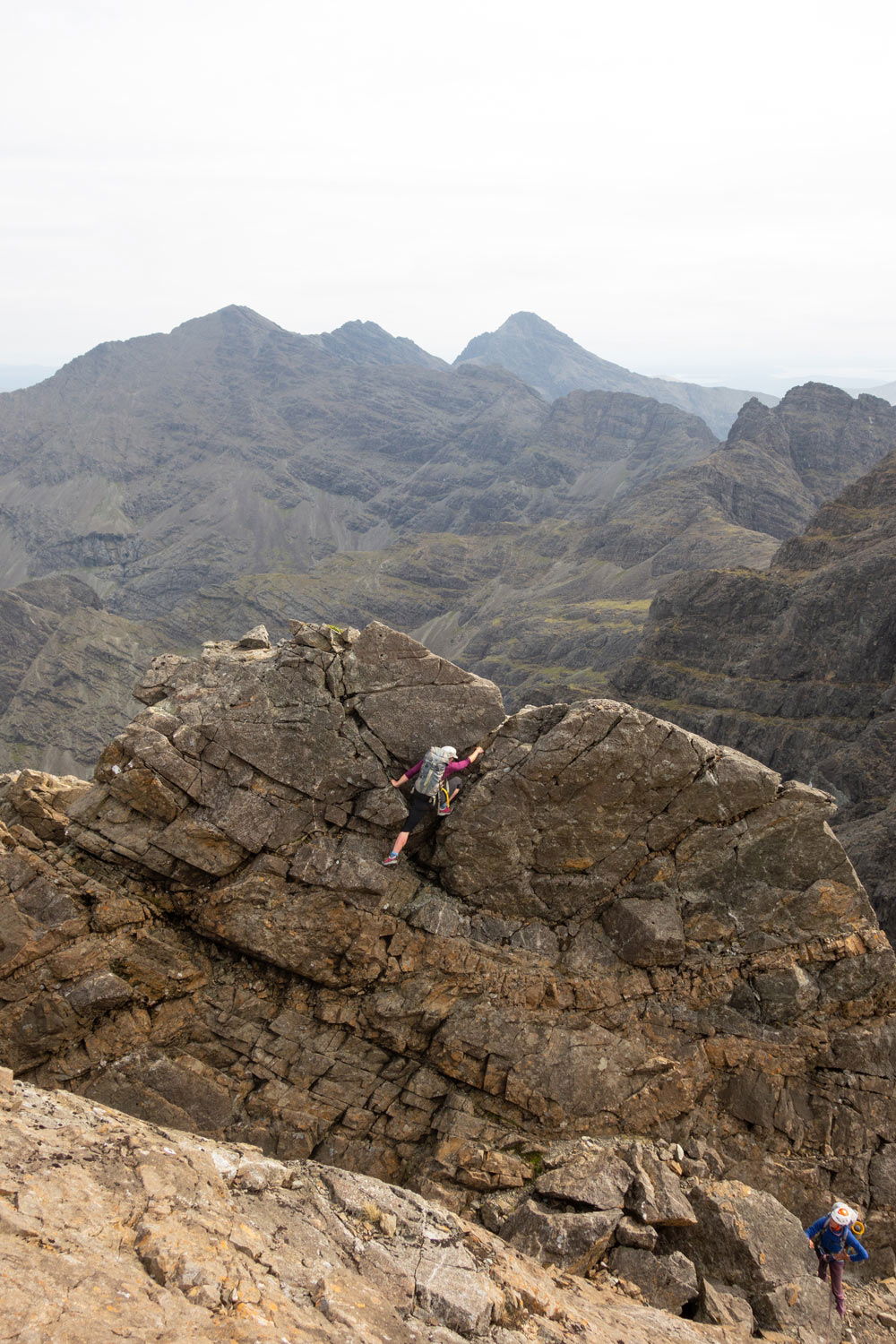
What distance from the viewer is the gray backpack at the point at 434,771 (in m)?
21.3

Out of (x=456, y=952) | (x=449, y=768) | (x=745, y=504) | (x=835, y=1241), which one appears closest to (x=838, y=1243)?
(x=835, y=1241)

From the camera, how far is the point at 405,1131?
19844mm

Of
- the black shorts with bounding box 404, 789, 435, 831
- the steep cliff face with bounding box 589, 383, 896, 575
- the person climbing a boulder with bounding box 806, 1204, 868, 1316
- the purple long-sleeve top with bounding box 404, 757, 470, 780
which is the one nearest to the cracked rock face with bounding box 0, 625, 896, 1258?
the black shorts with bounding box 404, 789, 435, 831

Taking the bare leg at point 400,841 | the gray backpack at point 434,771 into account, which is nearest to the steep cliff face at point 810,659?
the gray backpack at point 434,771

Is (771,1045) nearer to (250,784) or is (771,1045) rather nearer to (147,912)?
(250,784)

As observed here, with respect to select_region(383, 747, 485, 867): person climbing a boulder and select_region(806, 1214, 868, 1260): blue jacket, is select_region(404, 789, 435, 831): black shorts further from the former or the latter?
select_region(806, 1214, 868, 1260): blue jacket

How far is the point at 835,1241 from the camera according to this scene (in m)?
16.9

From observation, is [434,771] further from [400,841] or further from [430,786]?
[400,841]

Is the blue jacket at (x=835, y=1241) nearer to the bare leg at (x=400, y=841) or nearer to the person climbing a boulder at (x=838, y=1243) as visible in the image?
the person climbing a boulder at (x=838, y=1243)

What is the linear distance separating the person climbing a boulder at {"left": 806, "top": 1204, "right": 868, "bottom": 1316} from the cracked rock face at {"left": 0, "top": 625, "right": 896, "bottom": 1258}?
85.8 inches

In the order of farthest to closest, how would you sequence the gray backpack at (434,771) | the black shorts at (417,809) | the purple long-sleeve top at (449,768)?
the purple long-sleeve top at (449,768) < the black shorts at (417,809) < the gray backpack at (434,771)

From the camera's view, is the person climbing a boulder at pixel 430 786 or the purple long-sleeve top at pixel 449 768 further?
the purple long-sleeve top at pixel 449 768

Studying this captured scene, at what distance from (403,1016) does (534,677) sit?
12676 cm

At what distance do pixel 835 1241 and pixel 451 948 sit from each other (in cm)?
1079
